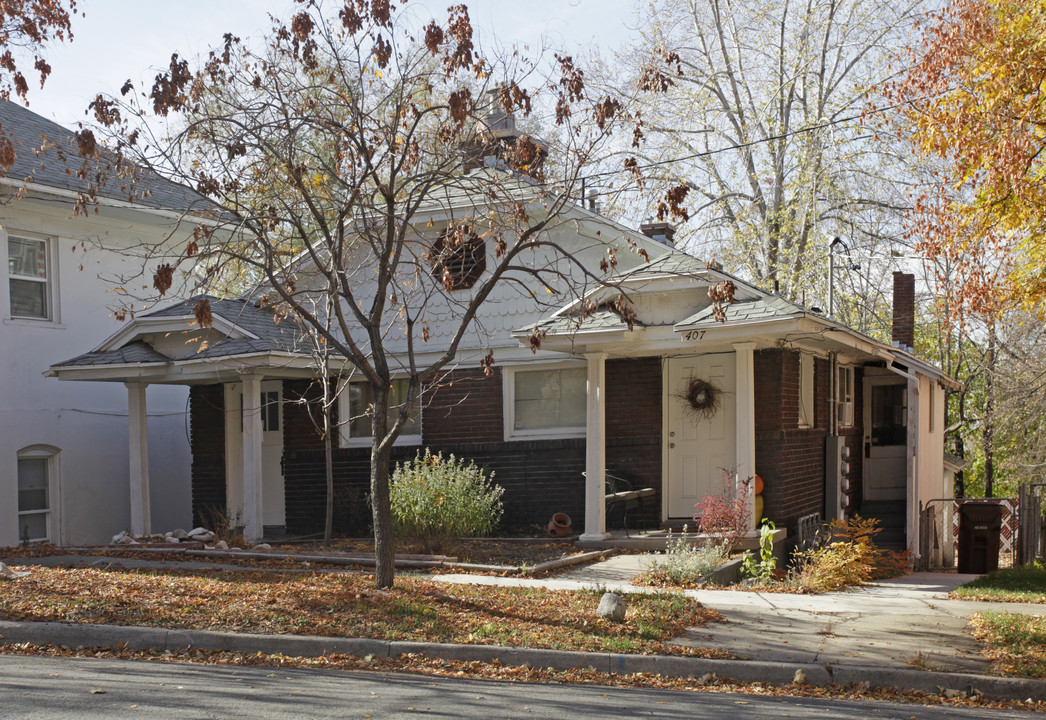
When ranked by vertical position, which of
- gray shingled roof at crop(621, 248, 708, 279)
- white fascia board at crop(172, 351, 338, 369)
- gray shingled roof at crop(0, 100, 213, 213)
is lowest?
white fascia board at crop(172, 351, 338, 369)

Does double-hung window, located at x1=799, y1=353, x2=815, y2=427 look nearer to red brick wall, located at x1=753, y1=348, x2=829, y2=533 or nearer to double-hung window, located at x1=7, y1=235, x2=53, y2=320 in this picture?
red brick wall, located at x1=753, y1=348, x2=829, y2=533

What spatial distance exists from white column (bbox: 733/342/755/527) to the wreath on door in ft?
3.93

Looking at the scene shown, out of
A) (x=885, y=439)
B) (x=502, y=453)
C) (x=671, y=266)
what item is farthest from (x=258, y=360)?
(x=885, y=439)

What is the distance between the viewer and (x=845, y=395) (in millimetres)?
17141

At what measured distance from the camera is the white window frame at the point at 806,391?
1443 centimetres

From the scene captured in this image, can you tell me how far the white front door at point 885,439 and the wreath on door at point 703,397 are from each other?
5.46 meters

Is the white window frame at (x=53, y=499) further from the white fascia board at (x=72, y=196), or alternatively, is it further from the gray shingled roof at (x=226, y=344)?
the white fascia board at (x=72, y=196)

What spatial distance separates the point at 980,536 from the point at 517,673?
399 inches

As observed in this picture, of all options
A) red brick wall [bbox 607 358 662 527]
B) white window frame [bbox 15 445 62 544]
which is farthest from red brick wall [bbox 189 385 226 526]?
red brick wall [bbox 607 358 662 527]

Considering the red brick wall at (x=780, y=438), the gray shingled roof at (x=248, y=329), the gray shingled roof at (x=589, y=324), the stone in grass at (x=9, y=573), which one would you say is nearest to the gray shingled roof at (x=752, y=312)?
the gray shingled roof at (x=589, y=324)

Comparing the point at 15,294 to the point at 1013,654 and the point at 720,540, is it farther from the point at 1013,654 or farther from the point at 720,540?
the point at 1013,654

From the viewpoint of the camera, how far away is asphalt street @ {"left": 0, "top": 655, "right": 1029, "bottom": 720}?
5793 millimetres

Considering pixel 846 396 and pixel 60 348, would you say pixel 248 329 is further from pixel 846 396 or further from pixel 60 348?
pixel 846 396

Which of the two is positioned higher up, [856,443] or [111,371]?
[111,371]
